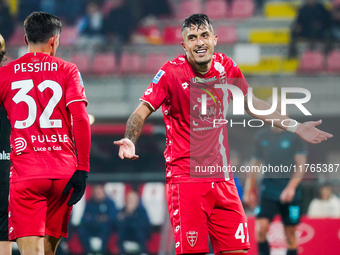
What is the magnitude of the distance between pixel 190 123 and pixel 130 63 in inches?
443

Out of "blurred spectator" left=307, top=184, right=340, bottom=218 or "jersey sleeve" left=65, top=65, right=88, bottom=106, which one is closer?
"jersey sleeve" left=65, top=65, right=88, bottom=106

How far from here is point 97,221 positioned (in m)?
9.02

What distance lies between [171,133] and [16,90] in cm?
119

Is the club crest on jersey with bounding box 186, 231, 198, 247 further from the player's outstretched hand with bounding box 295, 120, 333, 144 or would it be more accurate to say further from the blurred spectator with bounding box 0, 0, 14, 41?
the blurred spectator with bounding box 0, 0, 14, 41

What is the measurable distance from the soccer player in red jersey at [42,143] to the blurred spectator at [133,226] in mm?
4766

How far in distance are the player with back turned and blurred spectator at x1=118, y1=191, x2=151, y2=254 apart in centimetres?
444

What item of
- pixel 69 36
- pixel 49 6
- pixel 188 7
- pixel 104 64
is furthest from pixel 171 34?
pixel 49 6

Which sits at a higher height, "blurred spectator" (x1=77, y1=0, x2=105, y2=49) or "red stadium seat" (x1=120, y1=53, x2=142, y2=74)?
"blurred spectator" (x1=77, y1=0, x2=105, y2=49)

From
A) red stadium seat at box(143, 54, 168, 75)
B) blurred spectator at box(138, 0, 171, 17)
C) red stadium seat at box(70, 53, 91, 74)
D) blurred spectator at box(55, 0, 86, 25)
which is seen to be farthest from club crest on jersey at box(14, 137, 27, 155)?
blurred spectator at box(55, 0, 86, 25)

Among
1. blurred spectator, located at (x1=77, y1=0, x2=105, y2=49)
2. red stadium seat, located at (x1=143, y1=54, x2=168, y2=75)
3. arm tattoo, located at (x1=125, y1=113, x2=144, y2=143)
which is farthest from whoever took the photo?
blurred spectator, located at (x1=77, y1=0, x2=105, y2=49)

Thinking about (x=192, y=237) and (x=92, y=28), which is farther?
(x=92, y=28)

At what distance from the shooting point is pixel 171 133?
4426 mm

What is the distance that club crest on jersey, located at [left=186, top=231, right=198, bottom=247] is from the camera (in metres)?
4.26

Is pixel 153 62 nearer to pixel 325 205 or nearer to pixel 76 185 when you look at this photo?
pixel 325 205
